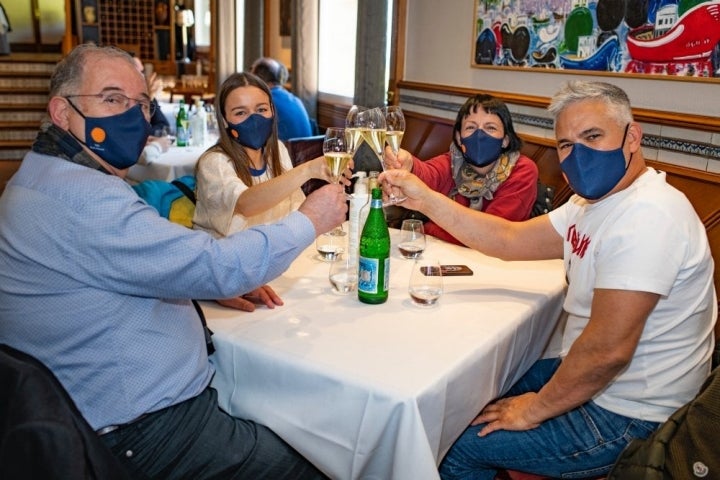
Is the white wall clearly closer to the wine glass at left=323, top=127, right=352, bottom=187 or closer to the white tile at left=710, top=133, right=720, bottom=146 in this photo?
the white tile at left=710, top=133, right=720, bottom=146

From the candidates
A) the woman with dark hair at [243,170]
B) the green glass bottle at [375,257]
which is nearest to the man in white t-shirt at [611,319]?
the green glass bottle at [375,257]

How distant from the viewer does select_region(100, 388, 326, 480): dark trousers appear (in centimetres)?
137

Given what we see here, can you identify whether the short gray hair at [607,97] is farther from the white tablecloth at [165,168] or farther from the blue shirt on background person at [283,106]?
the blue shirt on background person at [283,106]

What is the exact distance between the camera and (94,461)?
1.13m

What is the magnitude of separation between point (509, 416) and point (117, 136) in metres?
1.23

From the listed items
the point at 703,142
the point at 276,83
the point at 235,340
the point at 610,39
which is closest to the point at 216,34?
the point at 276,83

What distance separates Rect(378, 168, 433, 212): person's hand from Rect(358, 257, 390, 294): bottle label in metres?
0.36

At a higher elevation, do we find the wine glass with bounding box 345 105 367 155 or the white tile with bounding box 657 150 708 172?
the wine glass with bounding box 345 105 367 155

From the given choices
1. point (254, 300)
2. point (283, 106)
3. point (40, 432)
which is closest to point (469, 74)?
point (283, 106)

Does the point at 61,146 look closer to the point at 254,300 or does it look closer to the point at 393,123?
the point at 254,300

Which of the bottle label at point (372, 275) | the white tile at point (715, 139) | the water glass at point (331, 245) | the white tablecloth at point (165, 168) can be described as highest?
the white tile at point (715, 139)

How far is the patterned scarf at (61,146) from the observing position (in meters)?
1.39

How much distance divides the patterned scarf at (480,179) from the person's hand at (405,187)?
1.93 ft

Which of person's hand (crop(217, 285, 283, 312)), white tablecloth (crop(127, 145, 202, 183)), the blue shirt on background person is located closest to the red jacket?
person's hand (crop(217, 285, 283, 312))
